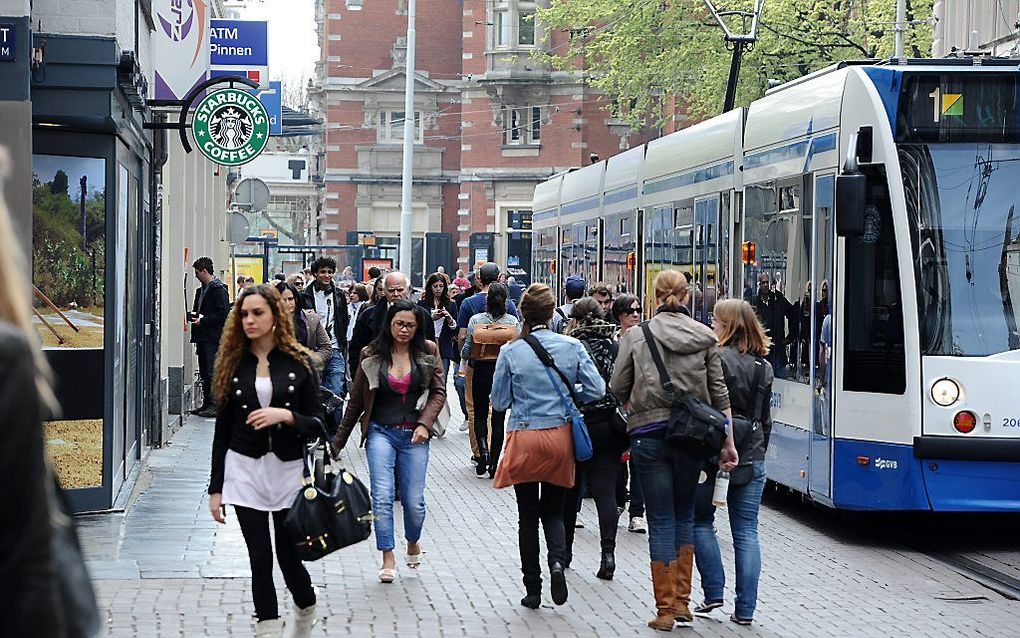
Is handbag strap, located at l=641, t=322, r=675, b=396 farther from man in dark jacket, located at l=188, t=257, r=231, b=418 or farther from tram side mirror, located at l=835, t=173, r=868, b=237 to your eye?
man in dark jacket, located at l=188, t=257, r=231, b=418

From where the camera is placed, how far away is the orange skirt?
8.70 meters

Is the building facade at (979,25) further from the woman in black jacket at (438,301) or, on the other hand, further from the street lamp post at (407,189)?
the street lamp post at (407,189)

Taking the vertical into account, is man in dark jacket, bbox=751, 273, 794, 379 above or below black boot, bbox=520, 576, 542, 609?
above

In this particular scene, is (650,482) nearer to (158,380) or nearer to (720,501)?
(720,501)

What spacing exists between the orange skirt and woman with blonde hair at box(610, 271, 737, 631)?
469mm

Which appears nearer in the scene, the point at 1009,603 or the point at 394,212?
the point at 1009,603

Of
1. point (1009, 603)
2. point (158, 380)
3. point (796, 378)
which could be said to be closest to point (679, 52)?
point (158, 380)

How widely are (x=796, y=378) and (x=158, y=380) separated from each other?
22.8 ft

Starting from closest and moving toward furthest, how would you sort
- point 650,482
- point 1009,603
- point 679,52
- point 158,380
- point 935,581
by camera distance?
point 650,482
point 1009,603
point 935,581
point 158,380
point 679,52

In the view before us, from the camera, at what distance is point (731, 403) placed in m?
8.57

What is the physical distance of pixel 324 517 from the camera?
23.0 ft

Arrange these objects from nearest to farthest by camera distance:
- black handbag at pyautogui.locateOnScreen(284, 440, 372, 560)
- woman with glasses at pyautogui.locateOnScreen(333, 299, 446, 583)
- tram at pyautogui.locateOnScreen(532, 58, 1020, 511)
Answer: black handbag at pyautogui.locateOnScreen(284, 440, 372, 560) < woman with glasses at pyautogui.locateOnScreen(333, 299, 446, 583) < tram at pyautogui.locateOnScreen(532, 58, 1020, 511)

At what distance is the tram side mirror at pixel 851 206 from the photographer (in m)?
10.5

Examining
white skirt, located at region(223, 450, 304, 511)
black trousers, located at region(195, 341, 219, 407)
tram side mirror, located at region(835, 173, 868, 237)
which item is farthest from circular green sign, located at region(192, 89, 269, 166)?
white skirt, located at region(223, 450, 304, 511)
